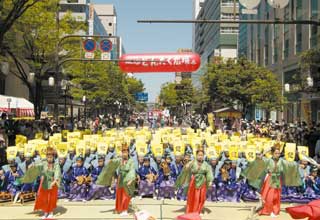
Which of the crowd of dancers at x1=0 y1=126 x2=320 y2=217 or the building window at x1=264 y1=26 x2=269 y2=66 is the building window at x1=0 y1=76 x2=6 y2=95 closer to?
the crowd of dancers at x1=0 y1=126 x2=320 y2=217

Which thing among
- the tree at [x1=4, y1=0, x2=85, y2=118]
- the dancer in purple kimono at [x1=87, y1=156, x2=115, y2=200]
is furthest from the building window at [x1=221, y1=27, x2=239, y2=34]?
the dancer in purple kimono at [x1=87, y1=156, x2=115, y2=200]

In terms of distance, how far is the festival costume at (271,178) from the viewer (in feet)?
36.6

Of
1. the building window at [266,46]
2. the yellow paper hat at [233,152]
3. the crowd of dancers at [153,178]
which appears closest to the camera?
the crowd of dancers at [153,178]

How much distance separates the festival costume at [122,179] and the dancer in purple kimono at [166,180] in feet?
7.66

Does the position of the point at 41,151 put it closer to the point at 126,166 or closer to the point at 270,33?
the point at 126,166

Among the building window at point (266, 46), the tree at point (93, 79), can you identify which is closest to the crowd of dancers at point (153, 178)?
the tree at point (93, 79)

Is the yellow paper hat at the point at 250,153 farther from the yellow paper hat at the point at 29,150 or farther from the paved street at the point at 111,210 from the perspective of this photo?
the yellow paper hat at the point at 29,150

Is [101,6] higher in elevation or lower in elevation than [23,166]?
higher

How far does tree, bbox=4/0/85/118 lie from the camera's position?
30.0m

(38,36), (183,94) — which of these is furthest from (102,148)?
(183,94)

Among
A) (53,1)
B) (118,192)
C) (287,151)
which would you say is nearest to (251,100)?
(53,1)

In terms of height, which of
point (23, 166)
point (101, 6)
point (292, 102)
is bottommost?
point (23, 166)

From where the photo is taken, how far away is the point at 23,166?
1339cm

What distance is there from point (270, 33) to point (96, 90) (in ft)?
71.0
